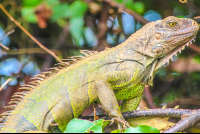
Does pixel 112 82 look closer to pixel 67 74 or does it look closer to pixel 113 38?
pixel 67 74

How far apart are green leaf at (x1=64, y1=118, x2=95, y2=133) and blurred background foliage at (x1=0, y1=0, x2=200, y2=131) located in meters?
2.55

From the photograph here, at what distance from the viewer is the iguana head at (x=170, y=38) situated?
2576 mm

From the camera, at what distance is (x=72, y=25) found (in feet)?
13.9

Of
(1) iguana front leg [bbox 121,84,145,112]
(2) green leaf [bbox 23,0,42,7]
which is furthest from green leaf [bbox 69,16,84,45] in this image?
(1) iguana front leg [bbox 121,84,145,112]

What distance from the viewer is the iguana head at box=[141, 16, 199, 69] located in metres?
2.58

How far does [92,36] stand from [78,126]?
3.42 metres

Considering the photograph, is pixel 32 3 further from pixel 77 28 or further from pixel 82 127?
pixel 82 127

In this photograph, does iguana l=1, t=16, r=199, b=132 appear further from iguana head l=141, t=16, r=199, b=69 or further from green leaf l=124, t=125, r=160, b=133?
green leaf l=124, t=125, r=160, b=133

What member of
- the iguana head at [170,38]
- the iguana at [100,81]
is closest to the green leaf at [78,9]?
the iguana at [100,81]

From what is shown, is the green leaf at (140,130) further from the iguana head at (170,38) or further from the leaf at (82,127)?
the iguana head at (170,38)

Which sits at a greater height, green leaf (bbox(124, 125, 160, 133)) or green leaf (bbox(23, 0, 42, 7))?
green leaf (bbox(23, 0, 42, 7))

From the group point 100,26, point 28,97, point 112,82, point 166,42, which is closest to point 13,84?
point 100,26

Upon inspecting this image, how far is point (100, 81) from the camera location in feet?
7.68

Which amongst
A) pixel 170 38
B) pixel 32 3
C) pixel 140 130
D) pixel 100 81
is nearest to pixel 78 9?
pixel 32 3
